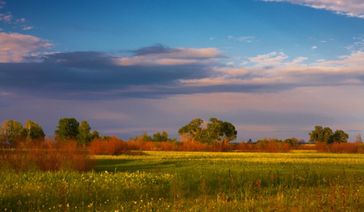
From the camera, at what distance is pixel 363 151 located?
83.5m

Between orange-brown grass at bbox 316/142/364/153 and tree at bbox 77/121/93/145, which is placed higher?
tree at bbox 77/121/93/145

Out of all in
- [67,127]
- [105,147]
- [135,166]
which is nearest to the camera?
[135,166]

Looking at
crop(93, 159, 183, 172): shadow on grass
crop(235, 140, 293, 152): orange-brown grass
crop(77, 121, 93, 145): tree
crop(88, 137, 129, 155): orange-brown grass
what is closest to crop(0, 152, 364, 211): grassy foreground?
crop(93, 159, 183, 172): shadow on grass

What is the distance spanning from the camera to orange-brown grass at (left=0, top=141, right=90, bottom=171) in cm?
3102

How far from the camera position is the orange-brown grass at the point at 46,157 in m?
31.0

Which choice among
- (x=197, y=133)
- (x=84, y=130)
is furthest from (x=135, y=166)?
(x=197, y=133)

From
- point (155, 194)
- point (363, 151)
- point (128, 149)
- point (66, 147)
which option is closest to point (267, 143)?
point (363, 151)

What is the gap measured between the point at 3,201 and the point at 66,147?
56.9 feet

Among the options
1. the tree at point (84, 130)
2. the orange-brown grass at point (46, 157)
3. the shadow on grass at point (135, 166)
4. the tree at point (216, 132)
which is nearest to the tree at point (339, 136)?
the tree at point (216, 132)

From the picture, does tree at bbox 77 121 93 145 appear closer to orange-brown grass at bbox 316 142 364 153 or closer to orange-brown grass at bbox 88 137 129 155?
orange-brown grass at bbox 88 137 129 155

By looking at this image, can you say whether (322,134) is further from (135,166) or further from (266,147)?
(135,166)

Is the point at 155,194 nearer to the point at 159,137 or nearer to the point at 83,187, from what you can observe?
the point at 83,187

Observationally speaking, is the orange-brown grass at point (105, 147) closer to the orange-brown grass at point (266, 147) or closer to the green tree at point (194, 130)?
the orange-brown grass at point (266, 147)

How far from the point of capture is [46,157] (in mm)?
32531
